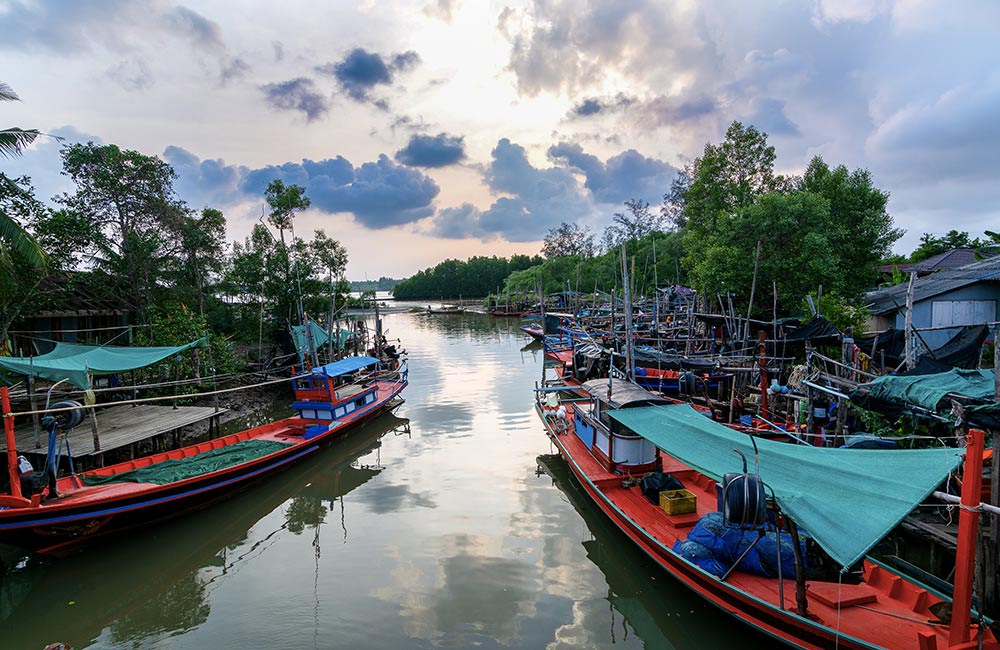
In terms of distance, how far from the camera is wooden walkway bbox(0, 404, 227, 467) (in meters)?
12.1

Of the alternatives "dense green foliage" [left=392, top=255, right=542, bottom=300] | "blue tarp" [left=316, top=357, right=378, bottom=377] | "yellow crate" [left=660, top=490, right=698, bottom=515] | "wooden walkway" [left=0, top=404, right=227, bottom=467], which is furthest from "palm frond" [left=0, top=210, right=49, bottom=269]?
"dense green foliage" [left=392, top=255, right=542, bottom=300]

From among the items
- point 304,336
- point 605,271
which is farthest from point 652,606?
point 605,271

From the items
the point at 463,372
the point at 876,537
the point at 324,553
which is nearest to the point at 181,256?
the point at 463,372

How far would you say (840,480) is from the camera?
609cm

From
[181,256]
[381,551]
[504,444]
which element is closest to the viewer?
[381,551]

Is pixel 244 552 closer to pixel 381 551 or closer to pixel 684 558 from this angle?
pixel 381 551

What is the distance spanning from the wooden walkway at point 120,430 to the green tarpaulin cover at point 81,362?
148 cm

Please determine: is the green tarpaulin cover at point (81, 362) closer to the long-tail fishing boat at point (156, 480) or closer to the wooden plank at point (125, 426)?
the long-tail fishing boat at point (156, 480)

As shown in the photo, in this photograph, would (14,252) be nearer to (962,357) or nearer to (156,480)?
(156,480)

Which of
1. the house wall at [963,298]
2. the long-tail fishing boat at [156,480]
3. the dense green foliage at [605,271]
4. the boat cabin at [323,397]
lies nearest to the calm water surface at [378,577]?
the long-tail fishing boat at [156,480]

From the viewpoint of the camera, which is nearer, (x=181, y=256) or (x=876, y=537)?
(x=876, y=537)

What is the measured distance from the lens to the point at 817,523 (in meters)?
5.41

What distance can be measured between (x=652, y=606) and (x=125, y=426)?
14.0m

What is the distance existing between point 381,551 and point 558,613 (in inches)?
148
